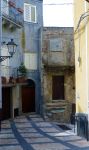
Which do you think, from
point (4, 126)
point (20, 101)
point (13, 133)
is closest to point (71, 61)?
point (20, 101)

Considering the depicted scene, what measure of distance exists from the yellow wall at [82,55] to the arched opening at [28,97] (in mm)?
11648

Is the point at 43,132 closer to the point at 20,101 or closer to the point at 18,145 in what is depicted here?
the point at 18,145

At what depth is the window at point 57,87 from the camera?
28281 mm

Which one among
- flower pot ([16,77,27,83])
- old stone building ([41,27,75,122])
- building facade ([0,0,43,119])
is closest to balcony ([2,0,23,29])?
building facade ([0,0,43,119])

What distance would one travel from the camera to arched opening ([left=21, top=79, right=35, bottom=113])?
97.1ft

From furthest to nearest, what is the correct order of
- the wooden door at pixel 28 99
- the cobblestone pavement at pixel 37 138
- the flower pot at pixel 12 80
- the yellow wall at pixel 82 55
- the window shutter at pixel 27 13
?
the wooden door at pixel 28 99
the window shutter at pixel 27 13
the flower pot at pixel 12 80
the yellow wall at pixel 82 55
the cobblestone pavement at pixel 37 138

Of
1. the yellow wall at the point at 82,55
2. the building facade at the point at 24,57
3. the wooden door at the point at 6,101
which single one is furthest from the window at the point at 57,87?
the yellow wall at the point at 82,55

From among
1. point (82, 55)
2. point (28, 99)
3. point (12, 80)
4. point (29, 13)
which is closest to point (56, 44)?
point (29, 13)

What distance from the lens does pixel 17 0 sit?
28.6 meters

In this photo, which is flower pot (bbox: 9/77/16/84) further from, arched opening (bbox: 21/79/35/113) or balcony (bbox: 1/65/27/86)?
arched opening (bbox: 21/79/35/113)

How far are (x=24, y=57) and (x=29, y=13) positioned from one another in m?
3.38

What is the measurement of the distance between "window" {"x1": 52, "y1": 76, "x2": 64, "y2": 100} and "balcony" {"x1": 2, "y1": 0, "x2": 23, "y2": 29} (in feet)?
15.3

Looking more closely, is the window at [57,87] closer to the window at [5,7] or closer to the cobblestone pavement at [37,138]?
the cobblestone pavement at [37,138]

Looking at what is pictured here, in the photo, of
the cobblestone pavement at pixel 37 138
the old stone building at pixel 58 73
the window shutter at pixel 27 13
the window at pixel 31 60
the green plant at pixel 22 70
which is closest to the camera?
the cobblestone pavement at pixel 37 138
